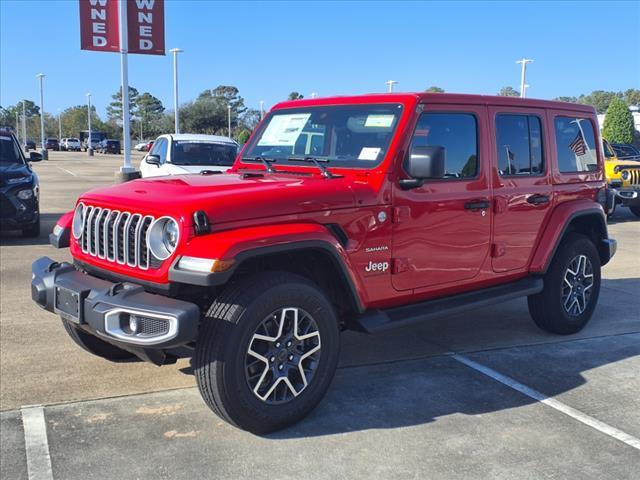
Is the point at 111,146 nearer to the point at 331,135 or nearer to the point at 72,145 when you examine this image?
the point at 72,145

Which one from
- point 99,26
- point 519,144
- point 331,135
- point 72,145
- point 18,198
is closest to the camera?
point 331,135

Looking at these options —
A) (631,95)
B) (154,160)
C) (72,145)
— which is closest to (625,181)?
(154,160)

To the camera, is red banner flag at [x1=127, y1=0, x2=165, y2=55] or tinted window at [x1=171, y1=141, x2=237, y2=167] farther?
red banner flag at [x1=127, y1=0, x2=165, y2=55]

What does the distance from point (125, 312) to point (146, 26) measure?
16946mm

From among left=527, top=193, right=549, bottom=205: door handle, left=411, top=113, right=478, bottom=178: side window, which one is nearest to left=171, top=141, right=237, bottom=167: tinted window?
left=527, top=193, right=549, bottom=205: door handle

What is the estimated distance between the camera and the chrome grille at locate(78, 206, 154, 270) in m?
3.54

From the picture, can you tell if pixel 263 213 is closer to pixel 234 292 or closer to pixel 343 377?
pixel 234 292

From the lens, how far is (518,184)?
4.98 meters

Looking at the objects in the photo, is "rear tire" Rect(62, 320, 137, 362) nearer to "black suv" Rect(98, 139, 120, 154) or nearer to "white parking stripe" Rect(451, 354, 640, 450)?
"white parking stripe" Rect(451, 354, 640, 450)

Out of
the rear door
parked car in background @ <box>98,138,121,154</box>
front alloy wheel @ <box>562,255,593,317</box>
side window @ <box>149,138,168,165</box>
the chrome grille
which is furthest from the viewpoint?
parked car in background @ <box>98,138,121,154</box>

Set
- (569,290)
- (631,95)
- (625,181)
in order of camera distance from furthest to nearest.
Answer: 1. (631,95)
2. (625,181)
3. (569,290)

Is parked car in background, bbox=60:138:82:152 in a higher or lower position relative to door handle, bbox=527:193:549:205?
higher

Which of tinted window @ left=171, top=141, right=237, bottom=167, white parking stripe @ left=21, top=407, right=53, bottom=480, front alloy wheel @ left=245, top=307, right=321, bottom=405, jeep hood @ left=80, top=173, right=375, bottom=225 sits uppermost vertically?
tinted window @ left=171, top=141, right=237, bottom=167

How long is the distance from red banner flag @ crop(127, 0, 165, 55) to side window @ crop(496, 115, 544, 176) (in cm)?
1546
